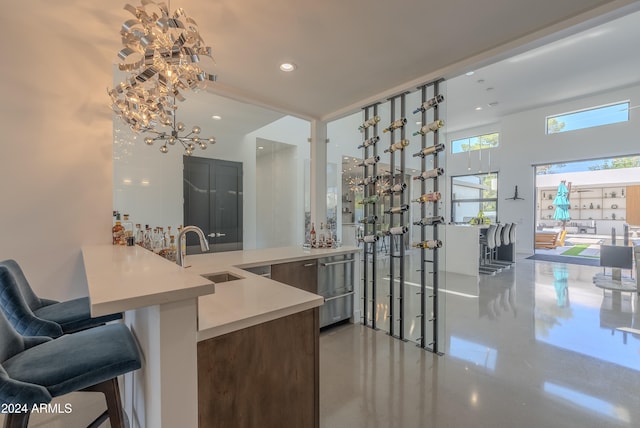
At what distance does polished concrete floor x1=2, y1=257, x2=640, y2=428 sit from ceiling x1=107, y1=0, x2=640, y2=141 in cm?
208

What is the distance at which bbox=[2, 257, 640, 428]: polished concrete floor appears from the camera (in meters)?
1.87

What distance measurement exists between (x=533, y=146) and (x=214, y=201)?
919 cm

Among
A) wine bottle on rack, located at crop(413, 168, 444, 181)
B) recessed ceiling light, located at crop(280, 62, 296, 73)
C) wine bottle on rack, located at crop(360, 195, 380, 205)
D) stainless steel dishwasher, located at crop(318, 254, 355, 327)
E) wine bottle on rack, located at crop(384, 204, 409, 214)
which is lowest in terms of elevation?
stainless steel dishwasher, located at crop(318, 254, 355, 327)

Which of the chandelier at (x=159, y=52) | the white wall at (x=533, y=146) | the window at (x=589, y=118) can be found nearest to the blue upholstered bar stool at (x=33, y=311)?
the chandelier at (x=159, y=52)

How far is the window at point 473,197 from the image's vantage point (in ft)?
31.2

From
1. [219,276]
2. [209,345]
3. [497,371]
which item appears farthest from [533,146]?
[209,345]

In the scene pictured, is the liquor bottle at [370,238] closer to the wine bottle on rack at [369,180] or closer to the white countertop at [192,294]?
the wine bottle on rack at [369,180]

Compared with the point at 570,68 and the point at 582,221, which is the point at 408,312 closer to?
the point at 570,68

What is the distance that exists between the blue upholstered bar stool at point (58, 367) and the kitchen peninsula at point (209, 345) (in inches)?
3.5

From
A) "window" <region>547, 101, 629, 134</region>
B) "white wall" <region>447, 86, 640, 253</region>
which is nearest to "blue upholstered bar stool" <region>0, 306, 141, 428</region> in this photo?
"white wall" <region>447, 86, 640, 253</region>

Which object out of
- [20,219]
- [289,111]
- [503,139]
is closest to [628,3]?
[289,111]

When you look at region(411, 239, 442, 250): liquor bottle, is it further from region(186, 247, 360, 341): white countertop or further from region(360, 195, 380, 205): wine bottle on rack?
region(186, 247, 360, 341): white countertop

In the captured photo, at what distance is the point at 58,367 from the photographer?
1071mm

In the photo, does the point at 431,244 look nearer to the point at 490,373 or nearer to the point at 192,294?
the point at 490,373
